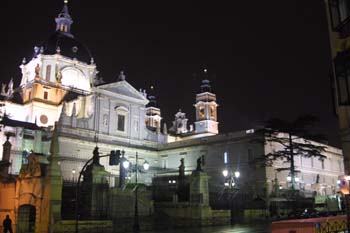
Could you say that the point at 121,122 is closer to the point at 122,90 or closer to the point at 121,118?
the point at 121,118

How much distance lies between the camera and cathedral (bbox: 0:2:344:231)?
5459 cm

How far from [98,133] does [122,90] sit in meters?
9.16

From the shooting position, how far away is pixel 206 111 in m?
86.1

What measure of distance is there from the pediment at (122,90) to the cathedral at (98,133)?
161 mm

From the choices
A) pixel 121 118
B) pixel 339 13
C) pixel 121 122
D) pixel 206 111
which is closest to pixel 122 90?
pixel 121 118

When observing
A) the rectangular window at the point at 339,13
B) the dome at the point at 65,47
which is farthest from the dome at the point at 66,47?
the rectangular window at the point at 339,13

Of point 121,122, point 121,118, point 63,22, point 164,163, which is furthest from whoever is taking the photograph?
point 63,22

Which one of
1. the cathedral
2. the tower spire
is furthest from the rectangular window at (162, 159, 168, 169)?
the tower spire

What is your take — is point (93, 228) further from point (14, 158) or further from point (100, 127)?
point (100, 127)

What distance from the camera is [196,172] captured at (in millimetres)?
29375

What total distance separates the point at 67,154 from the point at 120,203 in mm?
31845

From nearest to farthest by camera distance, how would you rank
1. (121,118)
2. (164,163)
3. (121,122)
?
A: (121,122) → (121,118) → (164,163)

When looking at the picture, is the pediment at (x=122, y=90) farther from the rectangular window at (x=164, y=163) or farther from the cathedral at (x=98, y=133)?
the rectangular window at (x=164, y=163)

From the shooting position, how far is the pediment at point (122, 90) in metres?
63.8
